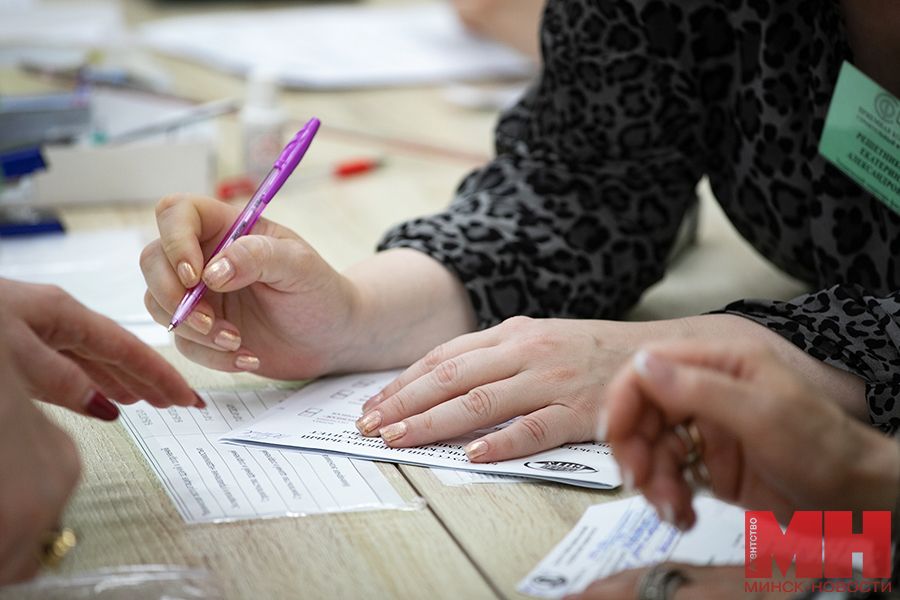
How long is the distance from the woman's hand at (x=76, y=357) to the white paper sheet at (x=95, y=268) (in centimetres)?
23

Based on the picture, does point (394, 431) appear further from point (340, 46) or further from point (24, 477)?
point (340, 46)

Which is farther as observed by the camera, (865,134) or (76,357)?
(865,134)

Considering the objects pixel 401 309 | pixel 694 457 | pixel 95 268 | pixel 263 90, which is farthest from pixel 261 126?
pixel 694 457

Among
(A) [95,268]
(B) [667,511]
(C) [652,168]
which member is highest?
(C) [652,168]

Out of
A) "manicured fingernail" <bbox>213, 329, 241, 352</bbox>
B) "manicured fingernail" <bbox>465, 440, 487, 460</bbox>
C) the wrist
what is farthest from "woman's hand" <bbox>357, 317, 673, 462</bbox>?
the wrist

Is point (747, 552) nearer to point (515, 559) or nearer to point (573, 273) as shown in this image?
point (515, 559)

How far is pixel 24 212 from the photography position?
1083mm

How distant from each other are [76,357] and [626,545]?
358 millimetres

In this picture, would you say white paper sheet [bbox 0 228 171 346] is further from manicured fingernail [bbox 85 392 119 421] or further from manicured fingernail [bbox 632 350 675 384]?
manicured fingernail [bbox 632 350 675 384]

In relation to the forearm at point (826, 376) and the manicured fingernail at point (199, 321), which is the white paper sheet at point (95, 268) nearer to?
the manicured fingernail at point (199, 321)

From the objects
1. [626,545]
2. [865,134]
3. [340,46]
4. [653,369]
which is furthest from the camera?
[340,46]

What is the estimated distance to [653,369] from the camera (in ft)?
1.34

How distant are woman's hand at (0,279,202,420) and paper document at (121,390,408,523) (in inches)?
1.6

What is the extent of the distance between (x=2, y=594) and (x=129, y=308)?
0.46 metres
